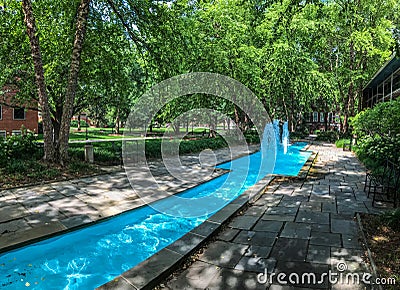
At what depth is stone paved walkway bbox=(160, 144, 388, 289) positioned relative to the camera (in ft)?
9.33

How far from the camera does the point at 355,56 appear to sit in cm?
2186

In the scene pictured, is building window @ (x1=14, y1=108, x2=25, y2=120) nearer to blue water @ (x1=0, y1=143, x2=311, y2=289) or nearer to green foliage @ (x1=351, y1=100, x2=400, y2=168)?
blue water @ (x1=0, y1=143, x2=311, y2=289)

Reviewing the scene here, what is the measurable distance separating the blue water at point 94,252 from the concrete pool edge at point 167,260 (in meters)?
1.03

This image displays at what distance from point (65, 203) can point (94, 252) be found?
5.05ft

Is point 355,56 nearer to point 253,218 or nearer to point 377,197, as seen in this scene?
point 377,197

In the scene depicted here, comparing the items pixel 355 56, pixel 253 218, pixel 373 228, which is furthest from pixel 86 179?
pixel 355 56

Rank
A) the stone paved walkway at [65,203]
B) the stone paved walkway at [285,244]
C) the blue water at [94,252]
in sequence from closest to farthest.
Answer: the stone paved walkway at [285,244] < the blue water at [94,252] < the stone paved walkway at [65,203]

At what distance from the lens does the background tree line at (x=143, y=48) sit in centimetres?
803

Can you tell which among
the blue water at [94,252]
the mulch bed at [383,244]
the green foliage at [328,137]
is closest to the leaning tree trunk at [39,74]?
the blue water at [94,252]

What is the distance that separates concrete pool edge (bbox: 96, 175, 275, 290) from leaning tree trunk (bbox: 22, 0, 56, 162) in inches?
237

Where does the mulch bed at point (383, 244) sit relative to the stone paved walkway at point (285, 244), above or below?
above

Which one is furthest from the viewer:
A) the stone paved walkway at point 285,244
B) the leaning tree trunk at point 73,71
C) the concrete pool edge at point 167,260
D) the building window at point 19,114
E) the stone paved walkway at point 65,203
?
the building window at point 19,114

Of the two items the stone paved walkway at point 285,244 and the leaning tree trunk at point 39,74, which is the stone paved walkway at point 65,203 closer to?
the leaning tree trunk at point 39,74

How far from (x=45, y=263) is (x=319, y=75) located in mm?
18238
